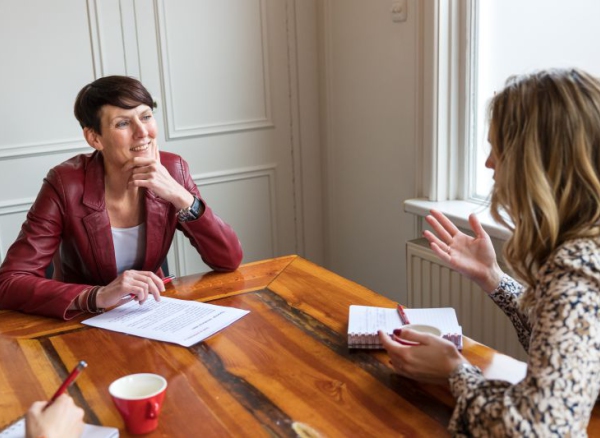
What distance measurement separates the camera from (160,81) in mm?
2959

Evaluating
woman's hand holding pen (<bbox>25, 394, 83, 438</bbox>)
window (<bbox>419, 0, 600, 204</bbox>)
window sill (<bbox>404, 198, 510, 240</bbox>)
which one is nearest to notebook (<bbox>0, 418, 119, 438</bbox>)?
woman's hand holding pen (<bbox>25, 394, 83, 438</bbox>)

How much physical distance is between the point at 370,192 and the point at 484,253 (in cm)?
150

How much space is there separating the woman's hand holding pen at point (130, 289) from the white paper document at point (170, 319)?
1.2 inches

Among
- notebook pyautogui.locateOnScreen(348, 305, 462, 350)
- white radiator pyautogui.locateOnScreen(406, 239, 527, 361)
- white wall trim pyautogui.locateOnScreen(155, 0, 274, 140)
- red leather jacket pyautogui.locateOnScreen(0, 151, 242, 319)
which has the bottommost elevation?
white radiator pyautogui.locateOnScreen(406, 239, 527, 361)

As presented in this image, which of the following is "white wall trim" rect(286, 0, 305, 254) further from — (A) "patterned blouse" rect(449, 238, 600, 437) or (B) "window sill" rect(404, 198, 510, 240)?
(A) "patterned blouse" rect(449, 238, 600, 437)

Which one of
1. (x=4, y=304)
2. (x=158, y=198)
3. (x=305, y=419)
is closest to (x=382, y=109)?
(x=158, y=198)

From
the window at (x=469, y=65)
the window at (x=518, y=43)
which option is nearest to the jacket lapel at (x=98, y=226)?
the window at (x=518, y=43)

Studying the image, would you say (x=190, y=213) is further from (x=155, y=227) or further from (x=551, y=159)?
(x=551, y=159)

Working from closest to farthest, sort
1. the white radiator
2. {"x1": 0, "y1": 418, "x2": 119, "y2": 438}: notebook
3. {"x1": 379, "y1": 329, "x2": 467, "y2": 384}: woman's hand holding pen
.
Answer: {"x1": 0, "y1": 418, "x2": 119, "y2": 438}: notebook → {"x1": 379, "y1": 329, "x2": 467, "y2": 384}: woman's hand holding pen → the white radiator

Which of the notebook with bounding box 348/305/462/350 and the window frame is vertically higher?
the window frame

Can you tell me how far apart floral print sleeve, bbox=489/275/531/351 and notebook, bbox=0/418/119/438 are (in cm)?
82

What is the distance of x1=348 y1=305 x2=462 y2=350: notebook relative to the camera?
1.43 meters

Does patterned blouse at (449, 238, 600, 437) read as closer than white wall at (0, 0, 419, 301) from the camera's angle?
Yes

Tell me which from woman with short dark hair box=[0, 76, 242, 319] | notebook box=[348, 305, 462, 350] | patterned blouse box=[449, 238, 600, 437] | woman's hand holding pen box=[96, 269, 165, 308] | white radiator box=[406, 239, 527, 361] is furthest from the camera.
Result: white radiator box=[406, 239, 527, 361]
